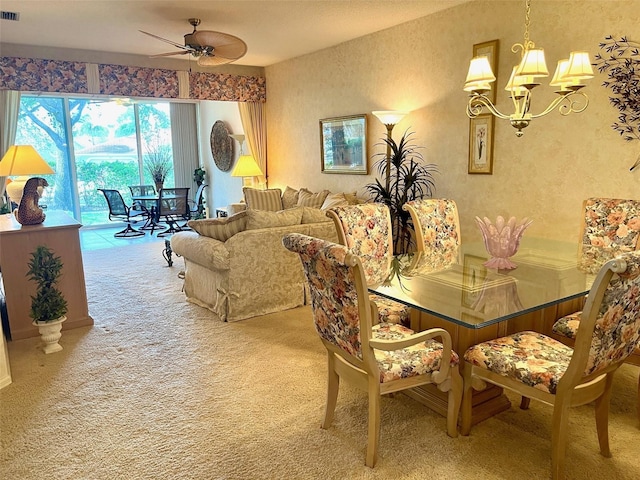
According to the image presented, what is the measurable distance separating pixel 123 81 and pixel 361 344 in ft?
18.4

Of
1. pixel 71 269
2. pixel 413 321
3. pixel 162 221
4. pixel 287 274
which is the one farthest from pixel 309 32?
pixel 162 221

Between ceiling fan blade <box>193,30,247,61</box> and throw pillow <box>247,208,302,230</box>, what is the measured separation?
1.44 m

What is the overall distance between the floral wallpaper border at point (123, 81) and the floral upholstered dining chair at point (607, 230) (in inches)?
212

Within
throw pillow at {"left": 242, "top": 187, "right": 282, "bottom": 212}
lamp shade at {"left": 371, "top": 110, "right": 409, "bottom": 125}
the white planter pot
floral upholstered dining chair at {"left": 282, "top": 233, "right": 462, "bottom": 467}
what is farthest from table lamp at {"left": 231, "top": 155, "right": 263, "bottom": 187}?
floral upholstered dining chair at {"left": 282, "top": 233, "right": 462, "bottom": 467}

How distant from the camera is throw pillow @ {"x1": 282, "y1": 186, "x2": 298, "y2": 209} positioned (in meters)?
6.53

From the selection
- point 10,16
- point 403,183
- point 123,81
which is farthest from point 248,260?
point 123,81

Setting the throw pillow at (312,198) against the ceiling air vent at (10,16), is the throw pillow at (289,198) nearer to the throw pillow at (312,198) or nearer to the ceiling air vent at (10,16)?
the throw pillow at (312,198)

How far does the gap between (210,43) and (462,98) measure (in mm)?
2323

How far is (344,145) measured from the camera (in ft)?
19.1

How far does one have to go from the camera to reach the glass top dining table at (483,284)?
2.07 m

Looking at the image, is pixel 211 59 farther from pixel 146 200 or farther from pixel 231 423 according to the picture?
pixel 146 200

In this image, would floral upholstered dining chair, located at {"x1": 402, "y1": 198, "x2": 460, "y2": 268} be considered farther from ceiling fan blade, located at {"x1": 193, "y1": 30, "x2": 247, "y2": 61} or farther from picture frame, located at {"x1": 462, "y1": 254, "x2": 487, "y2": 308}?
ceiling fan blade, located at {"x1": 193, "y1": 30, "x2": 247, "y2": 61}

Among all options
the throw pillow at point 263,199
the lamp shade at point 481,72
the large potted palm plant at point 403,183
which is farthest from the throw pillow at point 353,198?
the lamp shade at point 481,72

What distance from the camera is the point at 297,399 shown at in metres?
2.71
